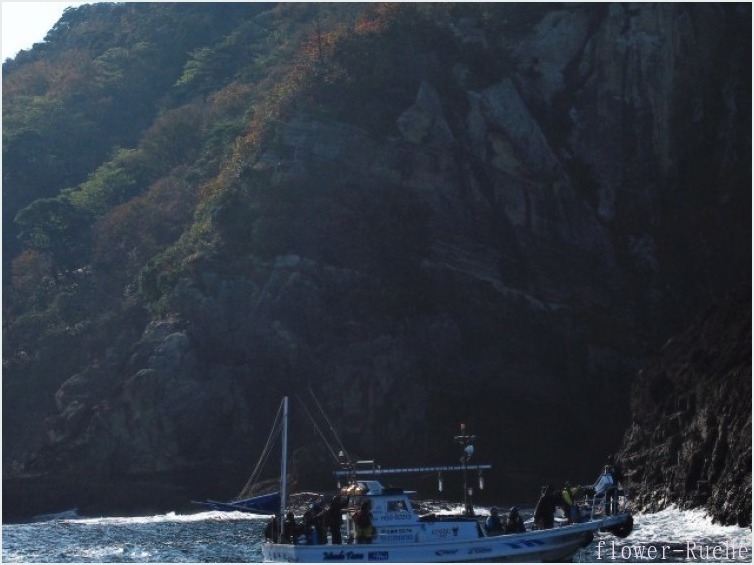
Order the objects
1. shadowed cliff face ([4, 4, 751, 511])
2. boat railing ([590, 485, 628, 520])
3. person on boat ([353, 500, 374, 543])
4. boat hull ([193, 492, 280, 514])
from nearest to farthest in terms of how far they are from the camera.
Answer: person on boat ([353, 500, 374, 543]) < boat hull ([193, 492, 280, 514]) < boat railing ([590, 485, 628, 520]) < shadowed cliff face ([4, 4, 751, 511])

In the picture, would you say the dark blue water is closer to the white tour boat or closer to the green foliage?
the white tour boat

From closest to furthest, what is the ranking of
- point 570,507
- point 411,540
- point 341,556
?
point 341,556
point 411,540
point 570,507

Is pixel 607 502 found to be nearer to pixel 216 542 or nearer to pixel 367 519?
pixel 367 519

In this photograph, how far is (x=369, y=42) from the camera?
4011 inches

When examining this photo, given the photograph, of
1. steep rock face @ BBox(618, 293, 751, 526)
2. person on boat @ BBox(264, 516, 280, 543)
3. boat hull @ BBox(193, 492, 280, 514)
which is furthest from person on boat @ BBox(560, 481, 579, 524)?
person on boat @ BBox(264, 516, 280, 543)

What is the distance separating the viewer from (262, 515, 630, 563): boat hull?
4641 centimetres

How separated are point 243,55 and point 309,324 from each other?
192ft

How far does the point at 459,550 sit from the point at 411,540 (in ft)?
4.95

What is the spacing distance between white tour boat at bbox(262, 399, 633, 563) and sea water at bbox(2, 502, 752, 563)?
2951 mm

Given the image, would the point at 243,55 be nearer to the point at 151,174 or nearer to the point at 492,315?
the point at 151,174

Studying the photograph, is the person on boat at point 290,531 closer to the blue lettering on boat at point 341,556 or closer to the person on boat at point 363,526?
the blue lettering on boat at point 341,556

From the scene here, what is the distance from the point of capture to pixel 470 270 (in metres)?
91.1

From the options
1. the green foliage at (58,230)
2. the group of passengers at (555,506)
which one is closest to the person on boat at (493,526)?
the group of passengers at (555,506)

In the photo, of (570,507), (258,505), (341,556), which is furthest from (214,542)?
(570,507)
